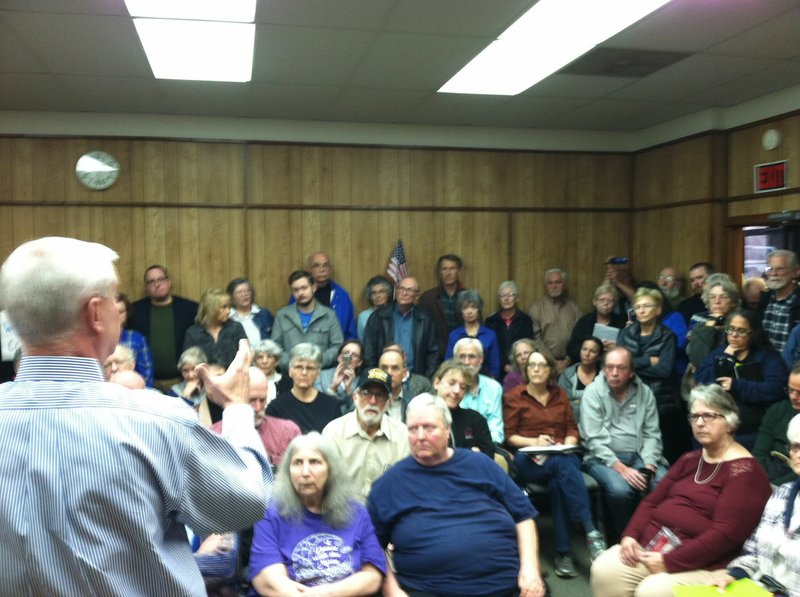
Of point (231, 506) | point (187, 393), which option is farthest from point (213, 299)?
point (231, 506)

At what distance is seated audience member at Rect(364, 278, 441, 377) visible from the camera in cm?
514

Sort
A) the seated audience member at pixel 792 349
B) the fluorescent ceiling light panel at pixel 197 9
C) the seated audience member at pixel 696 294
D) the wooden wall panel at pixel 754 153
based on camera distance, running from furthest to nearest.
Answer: the seated audience member at pixel 696 294, the wooden wall panel at pixel 754 153, the seated audience member at pixel 792 349, the fluorescent ceiling light panel at pixel 197 9

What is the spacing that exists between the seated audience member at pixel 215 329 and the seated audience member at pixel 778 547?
3.33 m

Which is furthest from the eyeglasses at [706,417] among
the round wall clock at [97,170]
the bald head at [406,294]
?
the round wall clock at [97,170]

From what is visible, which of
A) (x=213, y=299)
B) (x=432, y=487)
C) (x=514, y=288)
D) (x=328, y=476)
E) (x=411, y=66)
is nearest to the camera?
(x=328, y=476)

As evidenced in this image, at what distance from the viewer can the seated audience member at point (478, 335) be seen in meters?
5.04

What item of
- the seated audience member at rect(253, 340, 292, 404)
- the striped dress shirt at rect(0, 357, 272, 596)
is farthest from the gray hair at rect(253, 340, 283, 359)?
the striped dress shirt at rect(0, 357, 272, 596)

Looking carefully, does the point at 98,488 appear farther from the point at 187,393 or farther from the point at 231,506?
the point at 187,393

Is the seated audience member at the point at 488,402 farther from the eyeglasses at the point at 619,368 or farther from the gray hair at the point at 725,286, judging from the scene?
the gray hair at the point at 725,286

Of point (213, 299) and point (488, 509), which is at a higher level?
point (213, 299)

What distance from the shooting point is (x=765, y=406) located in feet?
12.4

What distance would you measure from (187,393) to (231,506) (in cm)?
326

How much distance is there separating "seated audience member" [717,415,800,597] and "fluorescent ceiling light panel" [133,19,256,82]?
3249 mm

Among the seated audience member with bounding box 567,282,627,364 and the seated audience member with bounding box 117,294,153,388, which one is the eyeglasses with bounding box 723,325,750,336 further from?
the seated audience member with bounding box 117,294,153,388
